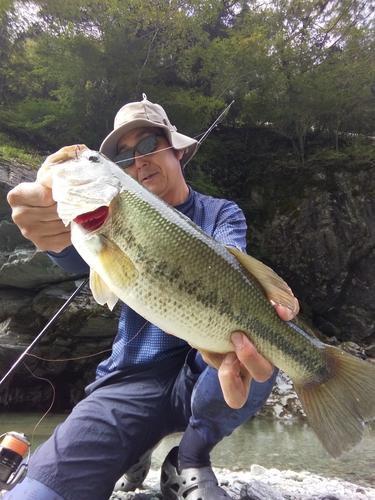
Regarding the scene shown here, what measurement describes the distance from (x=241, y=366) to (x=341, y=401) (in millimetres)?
424

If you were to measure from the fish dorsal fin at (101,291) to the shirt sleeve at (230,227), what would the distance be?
30.1 inches

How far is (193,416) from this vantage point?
1990 mm

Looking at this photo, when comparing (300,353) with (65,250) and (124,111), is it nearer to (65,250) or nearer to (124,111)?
(65,250)

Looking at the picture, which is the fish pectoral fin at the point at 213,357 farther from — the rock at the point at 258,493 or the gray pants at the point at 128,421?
the rock at the point at 258,493

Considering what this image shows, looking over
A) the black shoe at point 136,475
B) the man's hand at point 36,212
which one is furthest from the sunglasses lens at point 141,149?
the black shoe at point 136,475

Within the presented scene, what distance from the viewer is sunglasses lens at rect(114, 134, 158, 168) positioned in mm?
2623

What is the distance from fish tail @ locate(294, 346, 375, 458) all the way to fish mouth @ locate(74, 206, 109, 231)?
1.06m

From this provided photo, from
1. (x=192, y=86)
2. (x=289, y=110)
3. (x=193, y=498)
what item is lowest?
(x=193, y=498)

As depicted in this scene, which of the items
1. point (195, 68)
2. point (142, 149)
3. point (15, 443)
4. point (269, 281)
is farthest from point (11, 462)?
point (195, 68)

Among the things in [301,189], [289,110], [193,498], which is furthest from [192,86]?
[193,498]

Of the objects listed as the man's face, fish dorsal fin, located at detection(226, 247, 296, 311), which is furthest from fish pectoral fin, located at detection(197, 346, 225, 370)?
the man's face

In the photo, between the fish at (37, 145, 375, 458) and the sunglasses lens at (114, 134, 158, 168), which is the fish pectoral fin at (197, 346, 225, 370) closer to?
the fish at (37, 145, 375, 458)

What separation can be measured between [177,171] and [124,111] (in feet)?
2.14

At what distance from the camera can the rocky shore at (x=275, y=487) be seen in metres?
2.19
